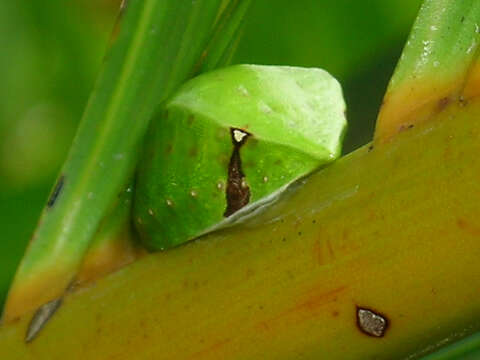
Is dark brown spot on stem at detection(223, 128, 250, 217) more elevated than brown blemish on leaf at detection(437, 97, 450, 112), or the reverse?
brown blemish on leaf at detection(437, 97, 450, 112)

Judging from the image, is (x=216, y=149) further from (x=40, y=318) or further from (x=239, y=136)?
(x=40, y=318)

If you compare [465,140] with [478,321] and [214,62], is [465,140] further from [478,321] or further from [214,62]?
[214,62]

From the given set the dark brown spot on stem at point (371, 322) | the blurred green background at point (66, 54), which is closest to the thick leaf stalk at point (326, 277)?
the dark brown spot on stem at point (371, 322)

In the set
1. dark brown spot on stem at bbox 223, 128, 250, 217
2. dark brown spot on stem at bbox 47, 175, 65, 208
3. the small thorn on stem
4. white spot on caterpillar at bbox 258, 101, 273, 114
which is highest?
white spot on caterpillar at bbox 258, 101, 273, 114

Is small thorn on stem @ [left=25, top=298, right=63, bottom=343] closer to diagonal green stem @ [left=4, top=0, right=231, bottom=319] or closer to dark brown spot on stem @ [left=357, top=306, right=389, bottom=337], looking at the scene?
diagonal green stem @ [left=4, top=0, right=231, bottom=319]

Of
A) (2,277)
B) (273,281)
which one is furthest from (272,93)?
(2,277)

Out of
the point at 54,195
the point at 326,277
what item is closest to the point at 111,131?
the point at 54,195

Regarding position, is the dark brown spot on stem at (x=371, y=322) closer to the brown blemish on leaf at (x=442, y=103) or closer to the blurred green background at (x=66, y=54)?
the brown blemish on leaf at (x=442, y=103)

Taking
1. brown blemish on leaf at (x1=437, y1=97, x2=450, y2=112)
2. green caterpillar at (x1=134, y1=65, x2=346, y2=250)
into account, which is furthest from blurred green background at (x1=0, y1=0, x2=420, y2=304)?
brown blemish on leaf at (x1=437, y1=97, x2=450, y2=112)
